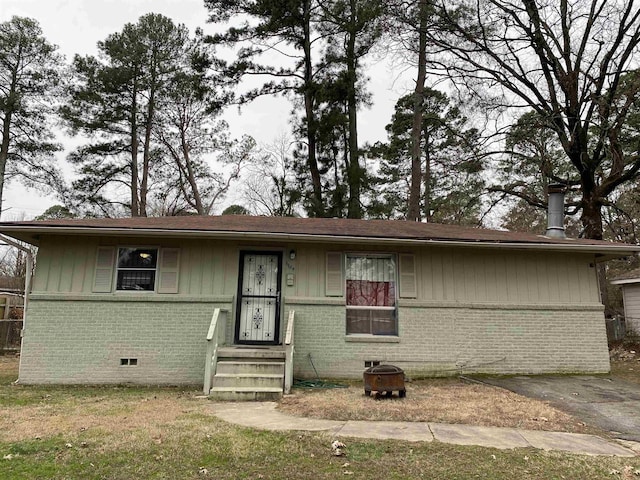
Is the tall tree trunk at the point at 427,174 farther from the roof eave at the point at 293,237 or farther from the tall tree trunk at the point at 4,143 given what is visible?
the tall tree trunk at the point at 4,143

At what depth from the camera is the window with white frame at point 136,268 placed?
26.8ft

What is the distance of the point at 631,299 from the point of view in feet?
51.5

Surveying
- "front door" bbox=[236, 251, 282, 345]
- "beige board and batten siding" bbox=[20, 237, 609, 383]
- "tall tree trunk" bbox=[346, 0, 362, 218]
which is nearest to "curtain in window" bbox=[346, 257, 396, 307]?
"beige board and batten siding" bbox=[20, 237, 609, 383]

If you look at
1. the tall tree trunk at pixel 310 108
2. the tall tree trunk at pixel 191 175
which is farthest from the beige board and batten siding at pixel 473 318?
the tall tree trunk at pixel 191 175

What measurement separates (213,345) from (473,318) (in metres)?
4.92

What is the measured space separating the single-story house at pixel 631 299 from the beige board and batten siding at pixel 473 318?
786 centimetres

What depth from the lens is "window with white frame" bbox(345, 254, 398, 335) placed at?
8.45 metres

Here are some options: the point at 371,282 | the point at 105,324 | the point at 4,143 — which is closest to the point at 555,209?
the point at 371,282

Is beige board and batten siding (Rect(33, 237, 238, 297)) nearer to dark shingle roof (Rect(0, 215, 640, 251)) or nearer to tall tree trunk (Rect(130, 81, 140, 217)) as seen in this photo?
dark shingle roof (Rect(0, 215, 640, 251))

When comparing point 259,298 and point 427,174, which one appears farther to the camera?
point 427,174

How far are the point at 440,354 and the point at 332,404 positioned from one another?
10.6 feet

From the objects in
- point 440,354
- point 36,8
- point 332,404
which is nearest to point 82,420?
point 332,404

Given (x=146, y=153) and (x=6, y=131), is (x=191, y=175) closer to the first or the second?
(x=146, y=153)

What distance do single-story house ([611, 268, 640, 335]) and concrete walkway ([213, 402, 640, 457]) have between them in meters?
12.6
